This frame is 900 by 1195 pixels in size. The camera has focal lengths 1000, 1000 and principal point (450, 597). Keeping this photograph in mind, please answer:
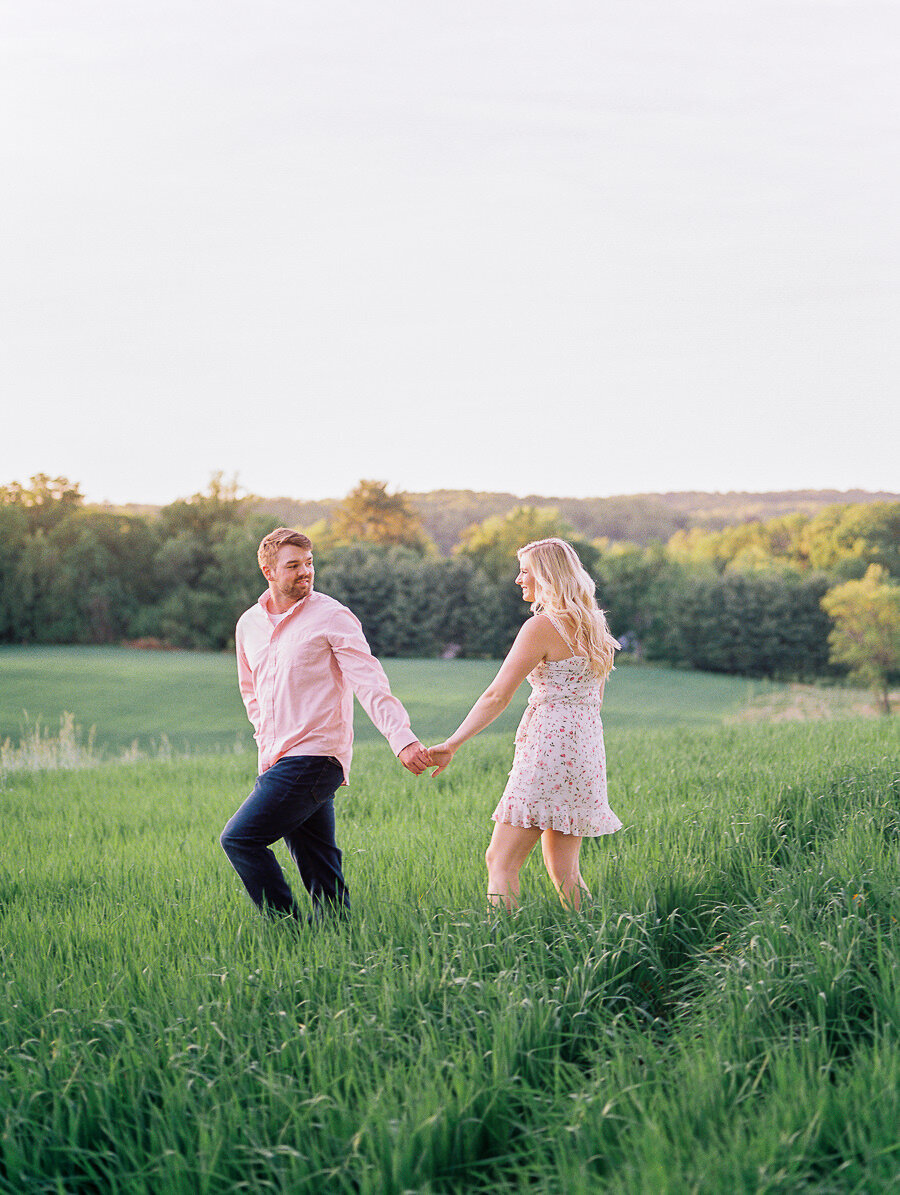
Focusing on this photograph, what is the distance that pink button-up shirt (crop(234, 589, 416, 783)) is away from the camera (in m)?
4.83

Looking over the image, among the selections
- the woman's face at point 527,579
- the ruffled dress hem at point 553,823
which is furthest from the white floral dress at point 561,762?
the woman's face at point 527,579

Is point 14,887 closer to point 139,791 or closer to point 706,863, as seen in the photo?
point 706,863

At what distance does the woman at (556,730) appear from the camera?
4.73 meters

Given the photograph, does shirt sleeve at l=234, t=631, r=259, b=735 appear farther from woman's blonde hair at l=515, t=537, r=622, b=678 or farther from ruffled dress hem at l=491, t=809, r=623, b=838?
woman's blonde hair at l=515, t=537, r=622, b=678

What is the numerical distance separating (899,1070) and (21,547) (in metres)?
74.5

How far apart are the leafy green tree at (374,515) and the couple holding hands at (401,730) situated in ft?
309

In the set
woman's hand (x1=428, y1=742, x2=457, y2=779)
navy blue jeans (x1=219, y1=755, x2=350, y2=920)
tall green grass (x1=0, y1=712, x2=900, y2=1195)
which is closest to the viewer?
tall green grass (x1=0, y1=712, x2=900, y2=1195)

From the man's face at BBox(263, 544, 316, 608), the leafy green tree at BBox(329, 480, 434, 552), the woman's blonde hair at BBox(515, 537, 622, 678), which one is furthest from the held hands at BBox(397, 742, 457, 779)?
the leafy green tree at BBox(329, 480, 434, 552)

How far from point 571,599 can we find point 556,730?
639 mm

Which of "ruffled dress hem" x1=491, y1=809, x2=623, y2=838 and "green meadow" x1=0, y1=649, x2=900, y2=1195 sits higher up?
"ruffled dress hem" x1=491, y1=809, x2=623, y2=838

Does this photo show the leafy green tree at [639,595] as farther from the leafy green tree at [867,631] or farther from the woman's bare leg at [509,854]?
the woman's bare leg at [509,854]

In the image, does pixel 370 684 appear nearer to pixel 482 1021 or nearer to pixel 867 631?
pixel 482 1021

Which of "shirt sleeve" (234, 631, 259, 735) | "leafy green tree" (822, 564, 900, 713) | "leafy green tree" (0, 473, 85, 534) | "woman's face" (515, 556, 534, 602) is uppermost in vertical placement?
"leafy green tree" (0, 473, 85, 534)

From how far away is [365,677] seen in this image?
4820 millimetres
